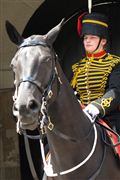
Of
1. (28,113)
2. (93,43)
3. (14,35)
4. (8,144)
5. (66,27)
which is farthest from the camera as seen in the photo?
(8,144)

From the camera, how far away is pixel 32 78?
3252mm

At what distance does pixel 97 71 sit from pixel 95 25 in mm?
355

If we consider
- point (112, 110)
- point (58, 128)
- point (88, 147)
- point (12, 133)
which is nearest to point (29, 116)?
point (58, 128)

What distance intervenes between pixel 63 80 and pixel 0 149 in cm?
414

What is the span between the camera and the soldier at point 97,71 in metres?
4.29

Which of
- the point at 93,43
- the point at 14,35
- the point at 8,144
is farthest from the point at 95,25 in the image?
the point at 8,144

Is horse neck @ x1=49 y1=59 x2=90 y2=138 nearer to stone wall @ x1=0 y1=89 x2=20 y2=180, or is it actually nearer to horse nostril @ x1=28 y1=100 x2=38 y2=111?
horse nostril @ x1=28 y1=100 x2=38 y2=111

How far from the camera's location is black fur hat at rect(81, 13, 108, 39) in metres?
4.43

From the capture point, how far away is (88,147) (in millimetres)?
3758

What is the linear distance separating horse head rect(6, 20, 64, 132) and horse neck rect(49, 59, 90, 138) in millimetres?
176

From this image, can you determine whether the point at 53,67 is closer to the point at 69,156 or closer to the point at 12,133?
the point at 69,156

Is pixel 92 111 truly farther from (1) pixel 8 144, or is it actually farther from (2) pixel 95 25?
(1) pixel 8 144

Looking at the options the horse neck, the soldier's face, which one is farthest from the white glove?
the soldier's face

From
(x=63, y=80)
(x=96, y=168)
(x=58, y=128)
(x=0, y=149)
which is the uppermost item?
(x=63, y=80)
